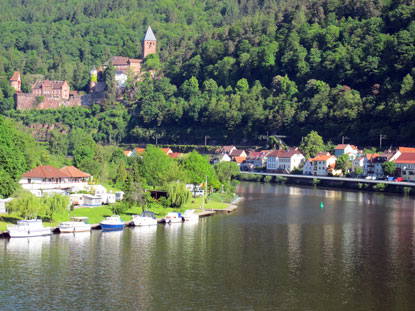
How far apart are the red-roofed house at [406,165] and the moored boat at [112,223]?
51.5 metres

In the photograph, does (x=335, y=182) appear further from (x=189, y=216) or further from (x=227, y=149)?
(x=189, y=216)

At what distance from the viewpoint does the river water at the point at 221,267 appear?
1398 inches

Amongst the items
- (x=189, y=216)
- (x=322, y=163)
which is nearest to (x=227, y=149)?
(x=322, y=163)

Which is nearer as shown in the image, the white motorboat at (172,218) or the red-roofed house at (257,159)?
the white motorboat at (172,218)

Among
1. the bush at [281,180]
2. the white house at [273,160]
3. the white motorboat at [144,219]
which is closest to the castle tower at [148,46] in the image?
the white house at [273,160]

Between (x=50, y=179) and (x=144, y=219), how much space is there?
14107 millimetres

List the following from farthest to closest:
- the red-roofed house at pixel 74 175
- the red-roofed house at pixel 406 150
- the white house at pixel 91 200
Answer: the red-roofed house at pixel 406 150 < the red-roofed house at pixel 74 175 < the white house at pixel 91 200

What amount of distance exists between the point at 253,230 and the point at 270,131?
8222 cm

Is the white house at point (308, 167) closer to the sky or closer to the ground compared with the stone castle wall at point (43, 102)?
closer to the ground

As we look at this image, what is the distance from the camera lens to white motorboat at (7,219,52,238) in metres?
47.5

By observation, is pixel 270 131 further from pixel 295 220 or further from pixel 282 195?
pixel 295 220

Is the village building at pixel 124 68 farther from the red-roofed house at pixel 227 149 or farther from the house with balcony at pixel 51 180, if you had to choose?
the house with balcony at pixel 51 180

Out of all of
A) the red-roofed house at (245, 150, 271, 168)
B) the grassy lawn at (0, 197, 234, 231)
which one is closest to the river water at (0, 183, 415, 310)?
the grassy lawn at (0, 197, 234, 231)

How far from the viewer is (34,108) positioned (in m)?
174
